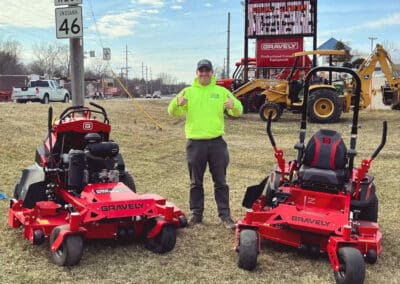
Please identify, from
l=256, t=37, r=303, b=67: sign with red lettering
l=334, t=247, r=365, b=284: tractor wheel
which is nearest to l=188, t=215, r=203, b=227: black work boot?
l=334, t=247, r=365, b=284: tractor wheel

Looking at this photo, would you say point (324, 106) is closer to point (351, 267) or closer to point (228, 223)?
point (228, 223)

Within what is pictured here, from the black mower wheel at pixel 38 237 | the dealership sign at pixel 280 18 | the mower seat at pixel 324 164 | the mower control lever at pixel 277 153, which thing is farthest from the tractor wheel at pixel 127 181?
the dealership sign at pixel 280 18

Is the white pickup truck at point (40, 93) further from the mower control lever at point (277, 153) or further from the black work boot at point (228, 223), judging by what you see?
the mower control lever at point (277, 153)

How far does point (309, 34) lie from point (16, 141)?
14605 millimetres

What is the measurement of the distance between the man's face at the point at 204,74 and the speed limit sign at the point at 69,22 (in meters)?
2.88

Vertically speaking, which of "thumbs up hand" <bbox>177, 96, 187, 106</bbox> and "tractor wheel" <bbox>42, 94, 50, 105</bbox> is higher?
"thumbs up hand" <bbox>177, 96, 187, 106</bbox>

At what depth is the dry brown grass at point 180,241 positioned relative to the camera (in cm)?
439

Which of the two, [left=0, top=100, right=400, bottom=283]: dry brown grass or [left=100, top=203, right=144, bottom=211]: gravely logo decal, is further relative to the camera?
[left=100, top=203, right=144, bottom=211]: gravely logo decal

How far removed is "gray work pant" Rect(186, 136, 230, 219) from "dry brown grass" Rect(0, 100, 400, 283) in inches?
9.0

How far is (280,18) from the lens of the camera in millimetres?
22016

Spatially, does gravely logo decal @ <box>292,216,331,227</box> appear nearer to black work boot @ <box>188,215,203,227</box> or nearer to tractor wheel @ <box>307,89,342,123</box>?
black work boot @ <box>188,215,203,227</box>

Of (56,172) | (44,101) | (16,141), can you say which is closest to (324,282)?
(56,172)

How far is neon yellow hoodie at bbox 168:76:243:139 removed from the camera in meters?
5.77

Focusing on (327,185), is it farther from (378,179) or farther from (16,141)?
(16,141)
